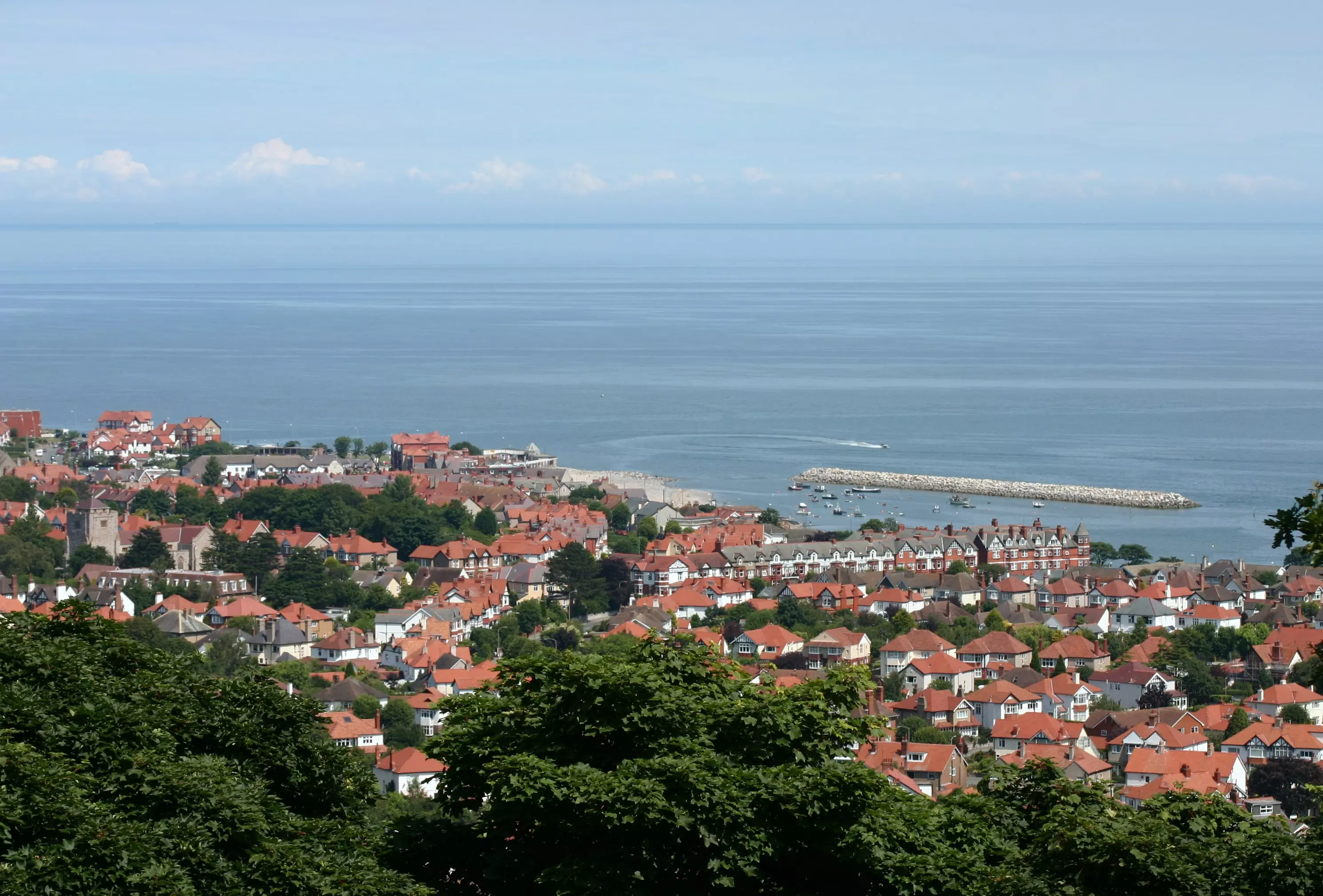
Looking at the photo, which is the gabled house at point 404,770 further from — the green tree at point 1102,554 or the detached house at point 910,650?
the green tree at point 1102,554

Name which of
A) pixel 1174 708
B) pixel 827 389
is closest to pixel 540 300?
pixel 827 389

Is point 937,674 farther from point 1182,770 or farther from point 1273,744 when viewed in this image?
point 1182,770

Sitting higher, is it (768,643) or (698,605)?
(768,643)

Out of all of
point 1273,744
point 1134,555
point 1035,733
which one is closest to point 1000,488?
point 1134,555

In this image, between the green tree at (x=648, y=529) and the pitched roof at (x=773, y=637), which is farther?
the green tree at (x=648, y=529)

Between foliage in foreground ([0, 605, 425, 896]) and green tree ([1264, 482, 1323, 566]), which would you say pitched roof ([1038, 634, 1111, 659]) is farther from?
green tree ([1264, 482, 1323, 566])

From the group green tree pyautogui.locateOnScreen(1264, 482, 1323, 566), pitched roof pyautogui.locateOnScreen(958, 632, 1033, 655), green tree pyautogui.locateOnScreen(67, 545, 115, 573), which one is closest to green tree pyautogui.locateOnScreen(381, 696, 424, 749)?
pitched roof pyautogui.locateOnScreen(958, 632, 1033, 655)

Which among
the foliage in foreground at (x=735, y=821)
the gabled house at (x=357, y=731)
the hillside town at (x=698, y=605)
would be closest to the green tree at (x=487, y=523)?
the hillside town at (x=698, y=605)
